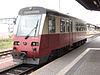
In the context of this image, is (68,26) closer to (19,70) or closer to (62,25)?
(62,25)

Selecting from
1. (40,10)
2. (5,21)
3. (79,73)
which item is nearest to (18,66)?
(40,10)

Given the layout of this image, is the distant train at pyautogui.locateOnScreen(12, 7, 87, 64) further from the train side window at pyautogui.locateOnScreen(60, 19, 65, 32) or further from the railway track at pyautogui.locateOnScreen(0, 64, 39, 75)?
the train side window at pyautogui.locateOnScreen(60, 19, 65, 32)

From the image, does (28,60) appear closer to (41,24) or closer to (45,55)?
(45,55)

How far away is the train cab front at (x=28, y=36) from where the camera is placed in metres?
10.1

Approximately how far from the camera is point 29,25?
1061cm

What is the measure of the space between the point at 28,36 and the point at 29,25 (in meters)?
0.59

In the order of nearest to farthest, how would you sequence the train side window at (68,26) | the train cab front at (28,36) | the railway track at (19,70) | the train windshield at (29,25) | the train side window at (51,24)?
the railway track at (19,70), the train cab front at (28,36), the train windshield at (29,25), the train side window at (51,24), the train side window at (68,26)

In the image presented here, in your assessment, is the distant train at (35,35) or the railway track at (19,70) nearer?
the railway track at (19,70)

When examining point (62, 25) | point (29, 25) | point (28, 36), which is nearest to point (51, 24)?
point (29, 25)

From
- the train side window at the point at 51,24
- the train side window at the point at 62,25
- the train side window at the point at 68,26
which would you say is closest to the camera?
the train side window at the point at 51,24

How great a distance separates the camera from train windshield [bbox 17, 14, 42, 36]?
34.1 feet

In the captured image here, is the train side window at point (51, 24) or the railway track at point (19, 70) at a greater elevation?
the train side window at point (51, 24)

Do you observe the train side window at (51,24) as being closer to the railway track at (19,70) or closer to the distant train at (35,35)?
the distant train at (35,35)

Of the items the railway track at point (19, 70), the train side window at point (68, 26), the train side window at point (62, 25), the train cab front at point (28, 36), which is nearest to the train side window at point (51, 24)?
the train cab front at point (28, 36)
